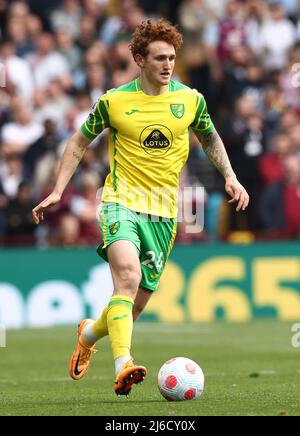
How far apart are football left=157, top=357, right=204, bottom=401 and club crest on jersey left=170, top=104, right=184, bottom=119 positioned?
189cm

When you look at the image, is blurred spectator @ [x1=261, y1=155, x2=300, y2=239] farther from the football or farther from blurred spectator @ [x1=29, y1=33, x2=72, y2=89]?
the football

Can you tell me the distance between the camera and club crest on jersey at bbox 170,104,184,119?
8.97m

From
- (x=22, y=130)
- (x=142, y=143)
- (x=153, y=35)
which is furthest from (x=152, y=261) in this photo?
(x=22, y=130)

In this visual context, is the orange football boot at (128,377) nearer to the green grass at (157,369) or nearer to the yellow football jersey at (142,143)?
the green grass at (157,369)

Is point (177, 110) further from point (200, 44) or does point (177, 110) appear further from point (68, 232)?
point (200, 44)

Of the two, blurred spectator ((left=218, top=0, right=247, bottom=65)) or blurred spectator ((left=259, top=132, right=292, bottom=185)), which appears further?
blurred spectator ((left=218, top=0, right=247, bottom=65))

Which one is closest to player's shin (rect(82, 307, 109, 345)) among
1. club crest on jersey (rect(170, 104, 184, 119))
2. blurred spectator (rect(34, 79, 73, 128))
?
club crest on jersey (rect(170, 104, 184, 119))

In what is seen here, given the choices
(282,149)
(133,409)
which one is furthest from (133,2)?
(133,409)

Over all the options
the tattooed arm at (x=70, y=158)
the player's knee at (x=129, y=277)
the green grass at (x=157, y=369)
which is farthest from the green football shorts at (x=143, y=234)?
the green grass at (x=157, y=369)

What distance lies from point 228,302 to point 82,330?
826 centimetres

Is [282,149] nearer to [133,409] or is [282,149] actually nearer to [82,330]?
[82,330]

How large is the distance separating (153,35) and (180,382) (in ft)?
8.41

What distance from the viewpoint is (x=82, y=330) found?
9438 mm
